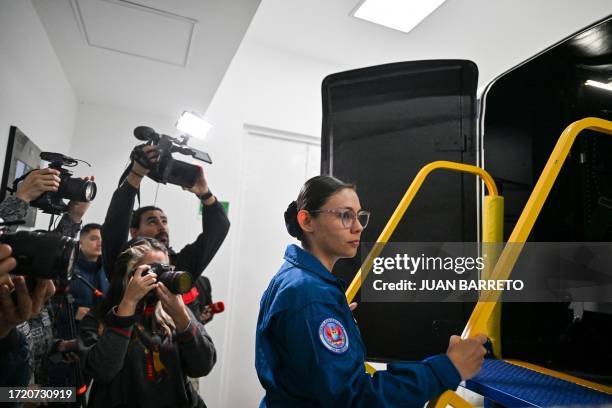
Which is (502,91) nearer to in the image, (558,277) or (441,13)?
(558,277)

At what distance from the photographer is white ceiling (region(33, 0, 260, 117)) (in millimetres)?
1911

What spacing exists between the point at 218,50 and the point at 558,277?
2.16 m

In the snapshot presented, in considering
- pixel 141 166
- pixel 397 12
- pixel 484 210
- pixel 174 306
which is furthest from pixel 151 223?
A: pixel 397 12

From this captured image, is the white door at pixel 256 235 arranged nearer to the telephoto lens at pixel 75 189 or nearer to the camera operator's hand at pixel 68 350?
the camera operator's hand at pixel 68 350

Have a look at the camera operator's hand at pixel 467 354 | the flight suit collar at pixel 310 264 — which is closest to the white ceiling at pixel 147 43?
the flight suit collar at pixel 310 264

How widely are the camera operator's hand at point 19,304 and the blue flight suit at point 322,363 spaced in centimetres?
61

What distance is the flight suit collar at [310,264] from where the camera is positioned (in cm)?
114

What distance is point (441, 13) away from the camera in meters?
2.93

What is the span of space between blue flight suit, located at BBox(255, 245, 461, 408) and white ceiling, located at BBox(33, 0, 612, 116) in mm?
1519

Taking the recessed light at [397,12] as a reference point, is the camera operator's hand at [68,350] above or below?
below

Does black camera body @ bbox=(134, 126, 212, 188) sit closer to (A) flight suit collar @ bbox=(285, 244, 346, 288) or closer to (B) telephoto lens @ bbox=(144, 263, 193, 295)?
(B) telephoto lens @ bbox=(144, 263, 193, 295)

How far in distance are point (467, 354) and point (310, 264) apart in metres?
0.49

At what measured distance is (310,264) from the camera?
115cm

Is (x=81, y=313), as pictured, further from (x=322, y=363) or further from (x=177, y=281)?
(x=322, y=363)
